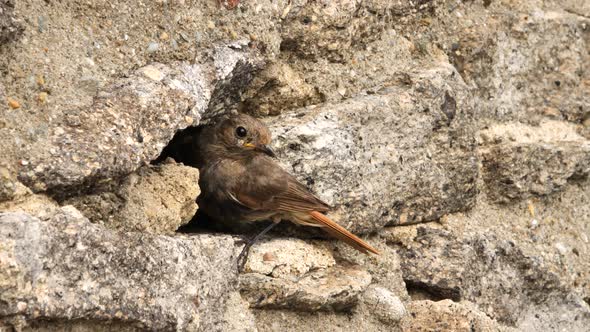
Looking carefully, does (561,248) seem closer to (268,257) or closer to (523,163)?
(523,163)

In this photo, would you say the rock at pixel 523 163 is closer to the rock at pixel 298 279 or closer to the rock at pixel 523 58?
the rock at pixel 523 58

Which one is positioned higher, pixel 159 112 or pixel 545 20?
pixel 159 112

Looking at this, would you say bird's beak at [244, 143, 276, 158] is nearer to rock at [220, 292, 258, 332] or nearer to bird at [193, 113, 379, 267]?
bird at [193, 113, 379, 267]

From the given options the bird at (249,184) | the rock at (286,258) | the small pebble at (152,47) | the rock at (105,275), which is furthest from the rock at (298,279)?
the small pebble at (152,47)

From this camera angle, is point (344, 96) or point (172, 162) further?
point (344, 96)

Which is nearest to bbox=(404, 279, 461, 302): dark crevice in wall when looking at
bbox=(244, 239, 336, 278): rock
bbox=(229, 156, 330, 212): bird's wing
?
bbox=(244, 239, 336, 278): rock

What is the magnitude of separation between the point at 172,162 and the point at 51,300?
1177mm

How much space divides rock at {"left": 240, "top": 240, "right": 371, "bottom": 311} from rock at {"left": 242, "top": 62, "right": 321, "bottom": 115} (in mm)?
573

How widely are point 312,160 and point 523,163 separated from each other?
120 centimetres

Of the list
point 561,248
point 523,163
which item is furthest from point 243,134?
point 561,248

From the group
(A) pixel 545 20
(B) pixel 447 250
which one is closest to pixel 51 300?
(B) pixel 447 250

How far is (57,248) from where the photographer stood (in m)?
3.06

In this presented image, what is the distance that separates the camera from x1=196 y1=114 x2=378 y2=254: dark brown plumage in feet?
14.8

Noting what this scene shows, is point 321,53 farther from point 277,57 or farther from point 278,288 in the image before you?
point 278,288
